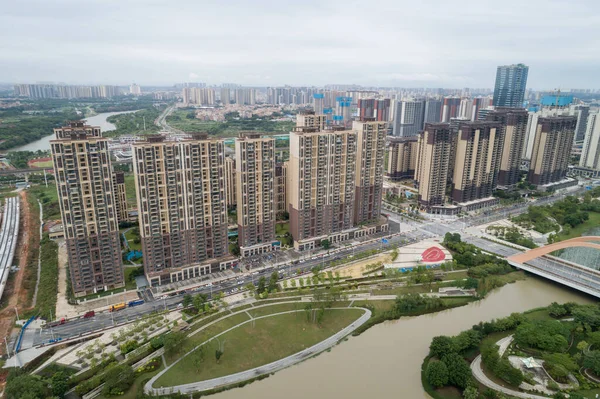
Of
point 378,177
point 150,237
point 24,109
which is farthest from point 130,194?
point 24,109

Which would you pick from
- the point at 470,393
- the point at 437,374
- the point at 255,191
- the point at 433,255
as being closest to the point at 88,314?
the point at 255,191

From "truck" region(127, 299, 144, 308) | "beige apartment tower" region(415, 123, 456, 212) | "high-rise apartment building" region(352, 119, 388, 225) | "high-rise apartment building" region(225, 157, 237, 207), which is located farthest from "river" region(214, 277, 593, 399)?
"high-rise apartment building" region(225, 157, 237, 207)

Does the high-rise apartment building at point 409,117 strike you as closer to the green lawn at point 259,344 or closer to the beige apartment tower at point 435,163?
the beige apartment tower at point 435,163

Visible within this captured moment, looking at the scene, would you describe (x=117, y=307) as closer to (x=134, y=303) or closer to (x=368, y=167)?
(x=134, y=303)

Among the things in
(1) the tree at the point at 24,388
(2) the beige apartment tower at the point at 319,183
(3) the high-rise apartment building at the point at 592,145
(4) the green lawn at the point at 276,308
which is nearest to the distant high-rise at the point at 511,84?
(3) the high-rise apartment building at the point at 592,145

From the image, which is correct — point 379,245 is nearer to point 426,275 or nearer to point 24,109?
point 426,275

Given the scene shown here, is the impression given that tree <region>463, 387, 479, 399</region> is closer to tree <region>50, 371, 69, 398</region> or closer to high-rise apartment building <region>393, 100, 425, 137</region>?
tree <region>50, 371, 69, 398</region>

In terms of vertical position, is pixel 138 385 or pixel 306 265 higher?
pixel 306 265
